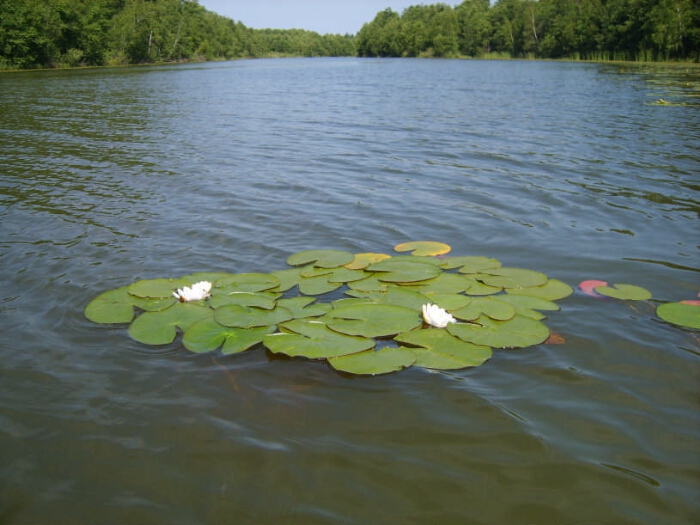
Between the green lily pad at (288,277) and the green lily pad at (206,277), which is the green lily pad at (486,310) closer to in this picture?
the green lily pad at (288,277)

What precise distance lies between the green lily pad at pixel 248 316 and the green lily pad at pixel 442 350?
0.79 m

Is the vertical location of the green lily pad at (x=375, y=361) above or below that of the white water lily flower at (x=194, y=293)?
below

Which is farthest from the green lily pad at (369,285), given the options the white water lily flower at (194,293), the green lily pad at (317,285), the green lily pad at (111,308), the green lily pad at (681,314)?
the green lily pad at (681,314)

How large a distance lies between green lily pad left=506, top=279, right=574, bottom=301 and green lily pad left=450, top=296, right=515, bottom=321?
324 millimetres

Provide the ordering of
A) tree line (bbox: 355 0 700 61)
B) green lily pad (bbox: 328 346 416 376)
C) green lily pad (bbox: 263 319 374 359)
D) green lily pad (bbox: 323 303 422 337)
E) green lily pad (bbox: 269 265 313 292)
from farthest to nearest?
tree line (bbox: 355 0 700 61) < green lily pad (bbox: 269 265 313 292) < green lily pad (bbox: 323 303 422 337) < green lily pad (bbox: 263 319 374 359) < green lily pad (bbox: 328 346 416 376)

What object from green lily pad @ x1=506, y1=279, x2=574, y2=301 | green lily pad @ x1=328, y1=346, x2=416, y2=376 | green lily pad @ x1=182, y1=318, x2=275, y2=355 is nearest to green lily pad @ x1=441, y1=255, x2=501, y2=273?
green lily pad @ x1=506, y1=279, x2=574, y2=301

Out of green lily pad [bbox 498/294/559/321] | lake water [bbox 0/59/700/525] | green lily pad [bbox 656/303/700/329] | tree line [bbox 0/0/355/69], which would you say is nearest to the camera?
lake water [bbox 0/59/700/525]

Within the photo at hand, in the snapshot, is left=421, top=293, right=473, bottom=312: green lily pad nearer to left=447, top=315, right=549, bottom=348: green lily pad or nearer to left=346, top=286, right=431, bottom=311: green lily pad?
left=346, top=286, right=431, bottom=311: green lily pad

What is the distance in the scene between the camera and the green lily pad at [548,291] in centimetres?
369

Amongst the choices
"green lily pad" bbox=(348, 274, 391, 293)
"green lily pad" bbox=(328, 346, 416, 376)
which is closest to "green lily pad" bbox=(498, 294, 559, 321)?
"green lily pad" bbox=(348, 274, 391, 293)

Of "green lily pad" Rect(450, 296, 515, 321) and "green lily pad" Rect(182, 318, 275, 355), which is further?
"green lily pad" Rect(450, 296, 515, 321)

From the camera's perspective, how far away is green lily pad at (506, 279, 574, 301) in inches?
145

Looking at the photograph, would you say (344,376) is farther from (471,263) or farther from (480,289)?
(471,263)

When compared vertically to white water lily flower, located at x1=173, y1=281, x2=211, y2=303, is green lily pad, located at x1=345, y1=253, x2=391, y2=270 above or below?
above
